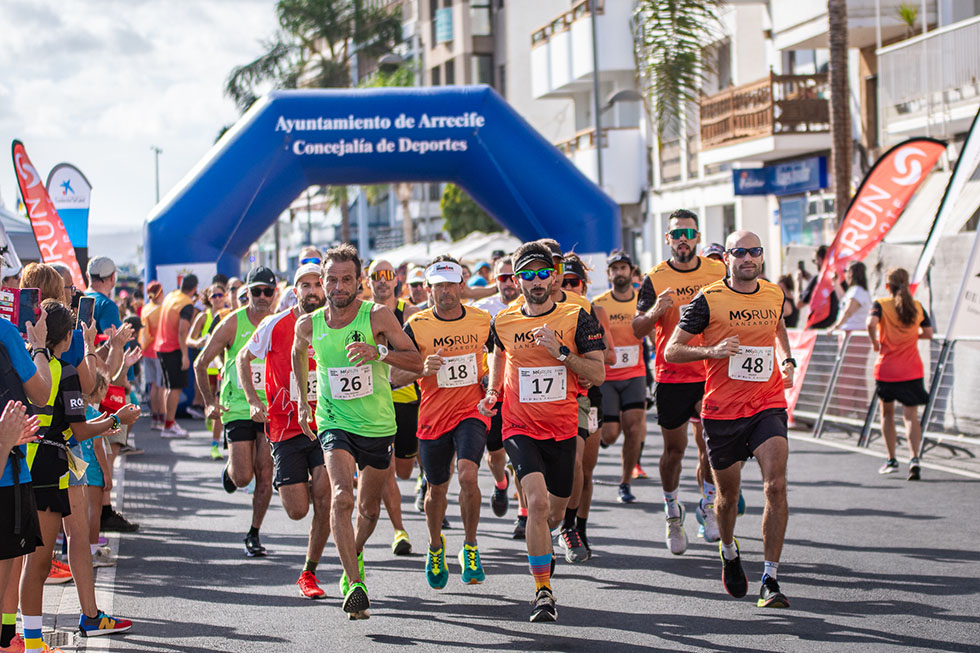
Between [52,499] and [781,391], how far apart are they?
3.88 m

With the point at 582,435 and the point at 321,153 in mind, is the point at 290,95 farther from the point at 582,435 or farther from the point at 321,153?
the point at 582,435

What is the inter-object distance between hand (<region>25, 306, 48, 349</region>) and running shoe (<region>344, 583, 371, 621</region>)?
6.65ft

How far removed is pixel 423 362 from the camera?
7992 millimetres

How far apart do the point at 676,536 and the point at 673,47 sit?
1051 centimetres

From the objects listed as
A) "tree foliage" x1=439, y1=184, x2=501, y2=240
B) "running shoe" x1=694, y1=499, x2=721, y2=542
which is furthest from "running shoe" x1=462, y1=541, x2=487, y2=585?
"tree foliage" x1=439, y1=184, x2=501, y2=240

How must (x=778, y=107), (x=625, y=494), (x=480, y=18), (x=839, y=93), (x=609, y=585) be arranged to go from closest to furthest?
(x=609, y=585) < (x=625, y=494) < (x=839, y=93) < (x=778, y=107) < (x=480, y=18)

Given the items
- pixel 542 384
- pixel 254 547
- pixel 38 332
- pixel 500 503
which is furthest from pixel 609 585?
pixel 38 332

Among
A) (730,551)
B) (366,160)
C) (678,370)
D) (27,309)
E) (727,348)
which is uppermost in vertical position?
(366,160)

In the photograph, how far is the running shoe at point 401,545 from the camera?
909 centimetres

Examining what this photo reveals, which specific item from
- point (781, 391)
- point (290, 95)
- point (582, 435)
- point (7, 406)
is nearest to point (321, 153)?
point (290, 95)

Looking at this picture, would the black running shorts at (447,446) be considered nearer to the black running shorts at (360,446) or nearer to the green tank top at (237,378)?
the black running shorts at (360,446)

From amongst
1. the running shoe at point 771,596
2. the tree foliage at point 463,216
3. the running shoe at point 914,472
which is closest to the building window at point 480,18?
the tree foliage at point 463,216

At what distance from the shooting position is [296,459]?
8.20 meters

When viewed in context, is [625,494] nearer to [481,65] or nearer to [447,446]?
[447,446]
